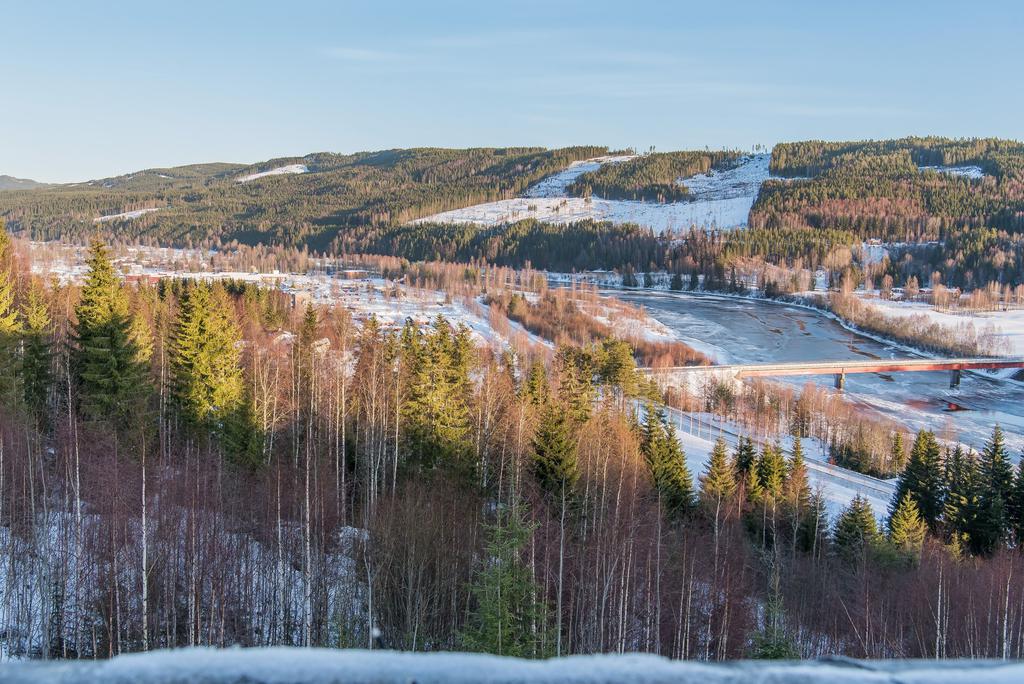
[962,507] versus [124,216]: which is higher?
[124,216]

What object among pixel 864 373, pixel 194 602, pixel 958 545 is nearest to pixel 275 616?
pixel 194 602

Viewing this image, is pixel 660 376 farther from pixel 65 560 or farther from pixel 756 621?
pixel 65 560

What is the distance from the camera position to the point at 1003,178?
516 feet

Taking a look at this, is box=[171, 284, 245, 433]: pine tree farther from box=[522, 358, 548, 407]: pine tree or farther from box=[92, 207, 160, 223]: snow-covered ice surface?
box=[92, 207, 160, 223]: snow-covered ice surface

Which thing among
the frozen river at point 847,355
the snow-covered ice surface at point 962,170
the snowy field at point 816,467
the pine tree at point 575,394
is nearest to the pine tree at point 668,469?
the pine tree at point 575,394

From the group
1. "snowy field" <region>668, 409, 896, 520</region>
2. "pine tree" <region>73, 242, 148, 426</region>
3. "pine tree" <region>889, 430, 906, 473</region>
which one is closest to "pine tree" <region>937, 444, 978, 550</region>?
"snowy field" <region>668, 409, 896, 520</region>

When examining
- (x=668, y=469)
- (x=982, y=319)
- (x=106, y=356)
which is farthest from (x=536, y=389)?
(x=982, y=319)

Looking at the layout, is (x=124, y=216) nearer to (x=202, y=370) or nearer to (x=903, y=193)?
(x=202, y=370)

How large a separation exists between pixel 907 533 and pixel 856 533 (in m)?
1.56

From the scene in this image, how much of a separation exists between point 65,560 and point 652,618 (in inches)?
430

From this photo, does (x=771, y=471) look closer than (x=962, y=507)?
No

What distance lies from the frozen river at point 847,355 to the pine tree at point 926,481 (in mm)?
15208

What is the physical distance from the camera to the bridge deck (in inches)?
2082

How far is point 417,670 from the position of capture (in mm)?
1034
